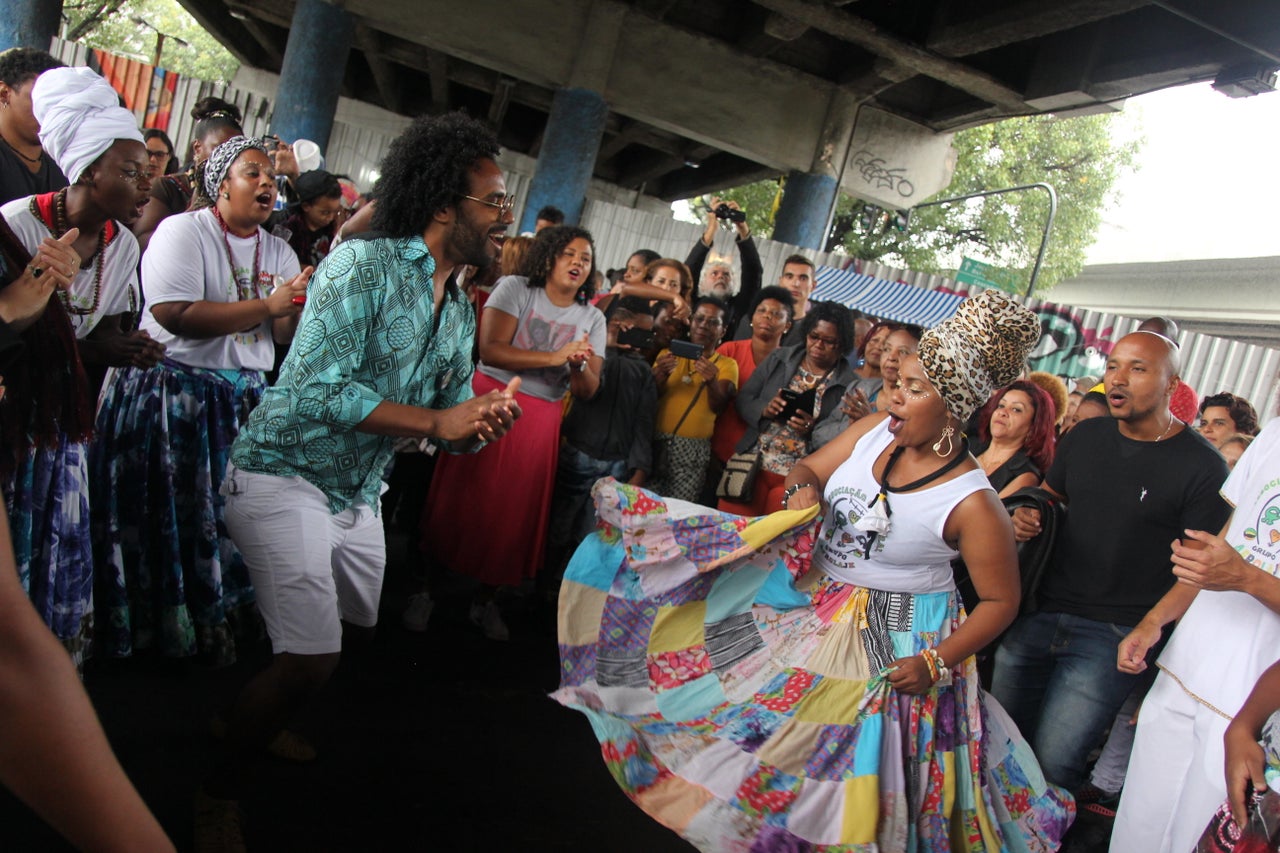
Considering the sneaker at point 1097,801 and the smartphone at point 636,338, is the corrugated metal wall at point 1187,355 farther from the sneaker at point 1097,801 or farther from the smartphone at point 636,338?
the sneaker at point 1097,801

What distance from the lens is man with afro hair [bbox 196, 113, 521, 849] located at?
8.70 feet

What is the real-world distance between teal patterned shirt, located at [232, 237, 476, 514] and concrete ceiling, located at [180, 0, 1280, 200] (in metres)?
7.49

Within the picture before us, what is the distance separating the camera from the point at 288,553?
8.90ft

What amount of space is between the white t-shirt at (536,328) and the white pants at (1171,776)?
3.19m

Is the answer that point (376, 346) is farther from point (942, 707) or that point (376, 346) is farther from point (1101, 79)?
point (1101, 79)

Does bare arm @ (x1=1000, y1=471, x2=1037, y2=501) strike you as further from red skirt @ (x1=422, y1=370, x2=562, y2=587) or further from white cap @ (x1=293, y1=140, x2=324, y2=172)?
white cap @ (x1=293, y1=140, x2=324, y2=172)

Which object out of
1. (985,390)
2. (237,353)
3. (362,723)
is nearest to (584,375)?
(237,353)

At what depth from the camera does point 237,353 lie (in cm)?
390

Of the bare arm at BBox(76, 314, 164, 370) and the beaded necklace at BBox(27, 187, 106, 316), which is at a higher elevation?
the beaded necklace at BBox(27, 187, 106, 316)

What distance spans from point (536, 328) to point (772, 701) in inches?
108

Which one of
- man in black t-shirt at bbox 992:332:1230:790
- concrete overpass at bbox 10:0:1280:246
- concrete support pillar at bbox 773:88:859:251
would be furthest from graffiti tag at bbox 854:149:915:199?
man in black t-shirt at bbox 992:332:1230:790

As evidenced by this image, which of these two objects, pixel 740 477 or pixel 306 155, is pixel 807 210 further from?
pixel 740 477

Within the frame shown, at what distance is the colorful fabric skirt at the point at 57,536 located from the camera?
3.00 meters

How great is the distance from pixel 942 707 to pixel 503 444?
9.13 ft
